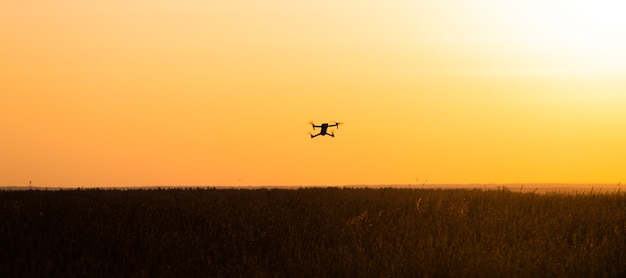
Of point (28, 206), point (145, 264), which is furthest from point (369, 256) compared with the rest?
point (28, 206)

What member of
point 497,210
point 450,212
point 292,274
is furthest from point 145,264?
point 497,210

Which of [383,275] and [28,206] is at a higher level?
[28,206]

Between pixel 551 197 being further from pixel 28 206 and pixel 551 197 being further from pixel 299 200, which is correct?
pixel 28 206

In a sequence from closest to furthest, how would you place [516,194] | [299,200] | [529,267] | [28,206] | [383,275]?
[383,275] < [529,267] < [28,206] < [299,200] < [516,194]

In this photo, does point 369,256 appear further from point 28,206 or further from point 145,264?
point 28,206

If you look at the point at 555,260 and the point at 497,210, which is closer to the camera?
the point at 555,260

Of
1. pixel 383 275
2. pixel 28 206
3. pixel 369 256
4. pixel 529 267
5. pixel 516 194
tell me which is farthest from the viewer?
pixel 516 194
